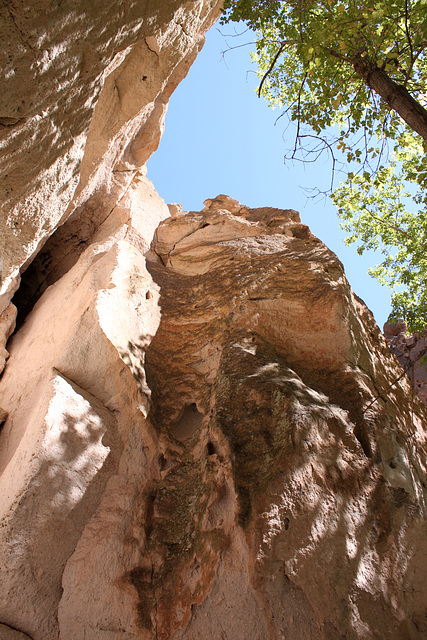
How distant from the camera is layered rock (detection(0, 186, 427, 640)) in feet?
9.98

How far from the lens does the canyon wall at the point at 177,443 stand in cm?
296

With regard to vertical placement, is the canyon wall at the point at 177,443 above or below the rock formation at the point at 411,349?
below

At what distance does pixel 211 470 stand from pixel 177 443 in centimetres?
73

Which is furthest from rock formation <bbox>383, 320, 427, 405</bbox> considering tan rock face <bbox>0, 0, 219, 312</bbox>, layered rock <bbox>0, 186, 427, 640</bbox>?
tan rock face <bbox>0, 0, 219, 312</bbox>

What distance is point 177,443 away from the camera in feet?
14.2

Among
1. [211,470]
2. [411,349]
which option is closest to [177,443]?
[211,470]

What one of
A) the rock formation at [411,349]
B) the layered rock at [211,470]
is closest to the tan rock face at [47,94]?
the layered rock at [211,470]

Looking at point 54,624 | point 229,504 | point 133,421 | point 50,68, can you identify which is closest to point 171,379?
point 133,421

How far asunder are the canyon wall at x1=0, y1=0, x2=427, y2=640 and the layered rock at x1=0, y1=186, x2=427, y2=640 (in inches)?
0.6

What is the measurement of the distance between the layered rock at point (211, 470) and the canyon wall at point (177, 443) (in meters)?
0.01

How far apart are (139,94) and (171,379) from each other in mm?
4447

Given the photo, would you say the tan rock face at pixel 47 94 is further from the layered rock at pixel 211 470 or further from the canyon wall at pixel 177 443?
the layered rock at pixel 211 470

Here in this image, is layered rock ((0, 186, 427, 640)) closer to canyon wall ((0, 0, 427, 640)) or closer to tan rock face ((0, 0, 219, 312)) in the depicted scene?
canyon wall ((0, 0, 427, 640))

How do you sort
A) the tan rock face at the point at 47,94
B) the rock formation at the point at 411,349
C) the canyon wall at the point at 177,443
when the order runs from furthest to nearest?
the rock formation at the point at 411,349 → the canyon wall at the point at 177,443 → the tan rock face at the point at 47,94
